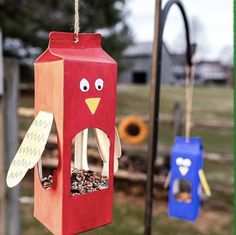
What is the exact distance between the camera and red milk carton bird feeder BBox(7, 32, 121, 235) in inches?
23.3

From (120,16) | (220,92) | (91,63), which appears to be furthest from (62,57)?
(220,92)

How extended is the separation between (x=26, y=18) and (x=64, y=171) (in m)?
6.40

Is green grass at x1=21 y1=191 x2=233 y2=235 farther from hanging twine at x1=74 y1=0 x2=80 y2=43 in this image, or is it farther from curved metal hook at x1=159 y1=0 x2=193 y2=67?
hanging twine at x1=74 y1=0 x2=80 y2=43

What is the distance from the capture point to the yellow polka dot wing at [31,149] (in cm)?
59

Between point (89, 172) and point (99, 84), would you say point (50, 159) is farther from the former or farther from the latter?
point (99, 84)

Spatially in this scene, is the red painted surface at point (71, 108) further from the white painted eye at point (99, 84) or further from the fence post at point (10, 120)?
Result: the fence post at point (10, 120)

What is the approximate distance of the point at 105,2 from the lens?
5988 mm

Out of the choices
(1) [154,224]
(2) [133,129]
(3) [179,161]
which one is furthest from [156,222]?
(3) [179,161]

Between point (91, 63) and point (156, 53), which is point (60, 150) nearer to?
point (91, 63)

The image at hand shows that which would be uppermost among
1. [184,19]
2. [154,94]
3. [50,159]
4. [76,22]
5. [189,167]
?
[184,19]

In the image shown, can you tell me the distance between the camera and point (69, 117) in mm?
593

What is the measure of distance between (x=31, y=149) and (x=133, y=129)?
3.07 feet

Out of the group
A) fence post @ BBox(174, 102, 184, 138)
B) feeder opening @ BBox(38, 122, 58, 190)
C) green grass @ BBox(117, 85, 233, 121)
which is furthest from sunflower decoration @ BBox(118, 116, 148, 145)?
green grass @ BBox(117, 85, 233, 121)

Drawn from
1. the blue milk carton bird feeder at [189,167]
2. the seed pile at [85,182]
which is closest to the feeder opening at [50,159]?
the blue milk carton bird feeder at [189,167]
